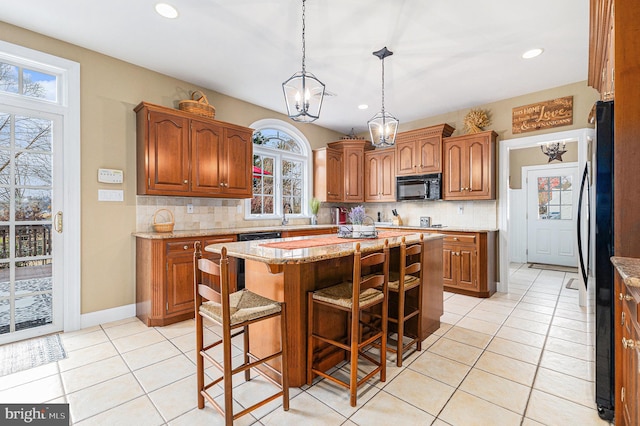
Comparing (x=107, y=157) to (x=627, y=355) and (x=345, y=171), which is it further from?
(x=627, y=355)

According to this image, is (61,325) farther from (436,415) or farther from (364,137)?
(364,137)

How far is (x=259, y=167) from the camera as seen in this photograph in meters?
4.77

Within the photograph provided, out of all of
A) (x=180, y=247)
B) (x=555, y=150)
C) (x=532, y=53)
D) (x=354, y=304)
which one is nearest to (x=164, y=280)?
(x=180, y=247)

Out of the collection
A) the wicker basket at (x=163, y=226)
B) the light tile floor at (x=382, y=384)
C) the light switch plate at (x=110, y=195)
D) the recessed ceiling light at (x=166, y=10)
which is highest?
the recessed ceiling light at (x=166, y=10)

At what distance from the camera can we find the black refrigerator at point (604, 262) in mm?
1662

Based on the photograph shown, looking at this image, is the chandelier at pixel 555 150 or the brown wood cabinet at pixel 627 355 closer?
the brown wood cabinet at pixel 627 355

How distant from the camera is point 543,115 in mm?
3996

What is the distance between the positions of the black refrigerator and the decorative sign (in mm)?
2689

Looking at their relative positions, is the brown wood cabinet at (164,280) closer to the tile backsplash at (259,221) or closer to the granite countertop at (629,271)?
the tile backsplash at (259,221)

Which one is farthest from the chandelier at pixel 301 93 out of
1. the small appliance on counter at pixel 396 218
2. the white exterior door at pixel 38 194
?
the small appliance on counter at pixel 396 218

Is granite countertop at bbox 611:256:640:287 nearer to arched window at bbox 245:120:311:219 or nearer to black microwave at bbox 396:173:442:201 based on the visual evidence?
black microwave at bbox 396:173:442:201

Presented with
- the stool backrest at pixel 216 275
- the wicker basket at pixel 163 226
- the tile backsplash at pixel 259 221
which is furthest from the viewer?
the tile backsplash at pixel 259 221

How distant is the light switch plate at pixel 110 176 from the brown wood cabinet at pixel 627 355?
3934mm

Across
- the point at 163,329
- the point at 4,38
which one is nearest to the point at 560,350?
the point at 163,329
